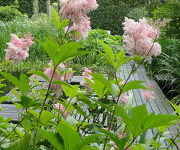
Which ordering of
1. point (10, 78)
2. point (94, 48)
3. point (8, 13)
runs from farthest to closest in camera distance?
point (8, 13), point (94, 48), point (10, 78)

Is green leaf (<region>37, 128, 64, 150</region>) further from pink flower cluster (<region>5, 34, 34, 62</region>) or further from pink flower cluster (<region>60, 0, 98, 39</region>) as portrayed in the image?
pink flower cluster (<region>5, 34, 34, 62</region>)

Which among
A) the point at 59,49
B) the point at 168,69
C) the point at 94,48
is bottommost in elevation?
the point at 168,69

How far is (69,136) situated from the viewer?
30.5 inches

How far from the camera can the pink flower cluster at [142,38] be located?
4.62 feet

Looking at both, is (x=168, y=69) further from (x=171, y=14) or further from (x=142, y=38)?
(x=142, y=38)

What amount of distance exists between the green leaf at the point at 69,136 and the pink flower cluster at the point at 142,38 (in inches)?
27.6

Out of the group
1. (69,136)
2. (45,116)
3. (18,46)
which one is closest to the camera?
(69,136)

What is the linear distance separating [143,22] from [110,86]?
0.37 meters

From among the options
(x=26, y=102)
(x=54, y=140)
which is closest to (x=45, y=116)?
(x=26, y=102)

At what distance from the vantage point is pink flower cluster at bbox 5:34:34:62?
179cm

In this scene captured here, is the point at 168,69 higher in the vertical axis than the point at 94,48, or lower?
lower

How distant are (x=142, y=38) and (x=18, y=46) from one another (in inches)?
24.6

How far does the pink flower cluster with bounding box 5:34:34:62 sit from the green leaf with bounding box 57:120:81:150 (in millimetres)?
1065

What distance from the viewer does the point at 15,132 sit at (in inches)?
52.7
